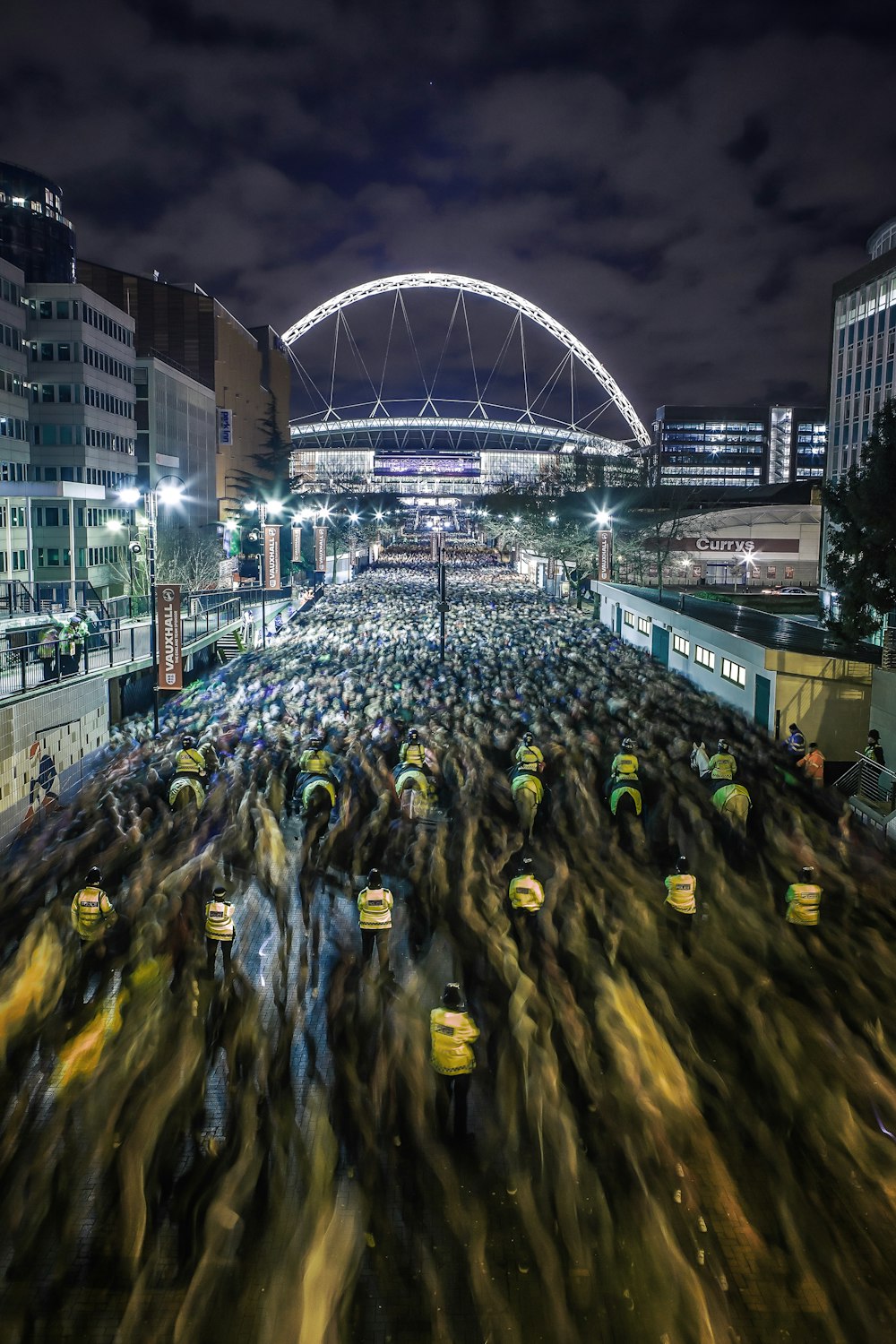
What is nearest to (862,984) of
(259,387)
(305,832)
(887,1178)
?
(887,1178)

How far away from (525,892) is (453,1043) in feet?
9.06

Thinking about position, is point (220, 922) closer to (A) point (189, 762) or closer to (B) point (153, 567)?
(A) point (189, 762)

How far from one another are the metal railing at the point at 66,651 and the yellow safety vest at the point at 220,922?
7.44m

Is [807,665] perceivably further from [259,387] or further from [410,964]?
[259,387]

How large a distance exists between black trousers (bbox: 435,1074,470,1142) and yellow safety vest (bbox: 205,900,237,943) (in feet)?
9.03

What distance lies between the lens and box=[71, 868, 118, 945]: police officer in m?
8.17

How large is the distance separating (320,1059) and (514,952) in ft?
7.02

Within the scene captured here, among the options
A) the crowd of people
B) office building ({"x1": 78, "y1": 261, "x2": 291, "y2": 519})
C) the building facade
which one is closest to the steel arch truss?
the building facade

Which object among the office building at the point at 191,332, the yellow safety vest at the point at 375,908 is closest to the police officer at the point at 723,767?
the yellow safety vest at the point at 375,908

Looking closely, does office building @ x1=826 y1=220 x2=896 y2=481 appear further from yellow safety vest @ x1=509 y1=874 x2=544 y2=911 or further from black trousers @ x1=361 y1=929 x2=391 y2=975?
black trousers @ x1=361 y1=929 x2=391 y2=975

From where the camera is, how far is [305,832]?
1159 cm

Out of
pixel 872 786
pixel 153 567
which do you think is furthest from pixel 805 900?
pixel 153 567

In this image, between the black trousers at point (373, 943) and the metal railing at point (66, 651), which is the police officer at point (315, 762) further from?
the metal railing at point (66, 651)

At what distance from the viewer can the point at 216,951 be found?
8.10 metres
